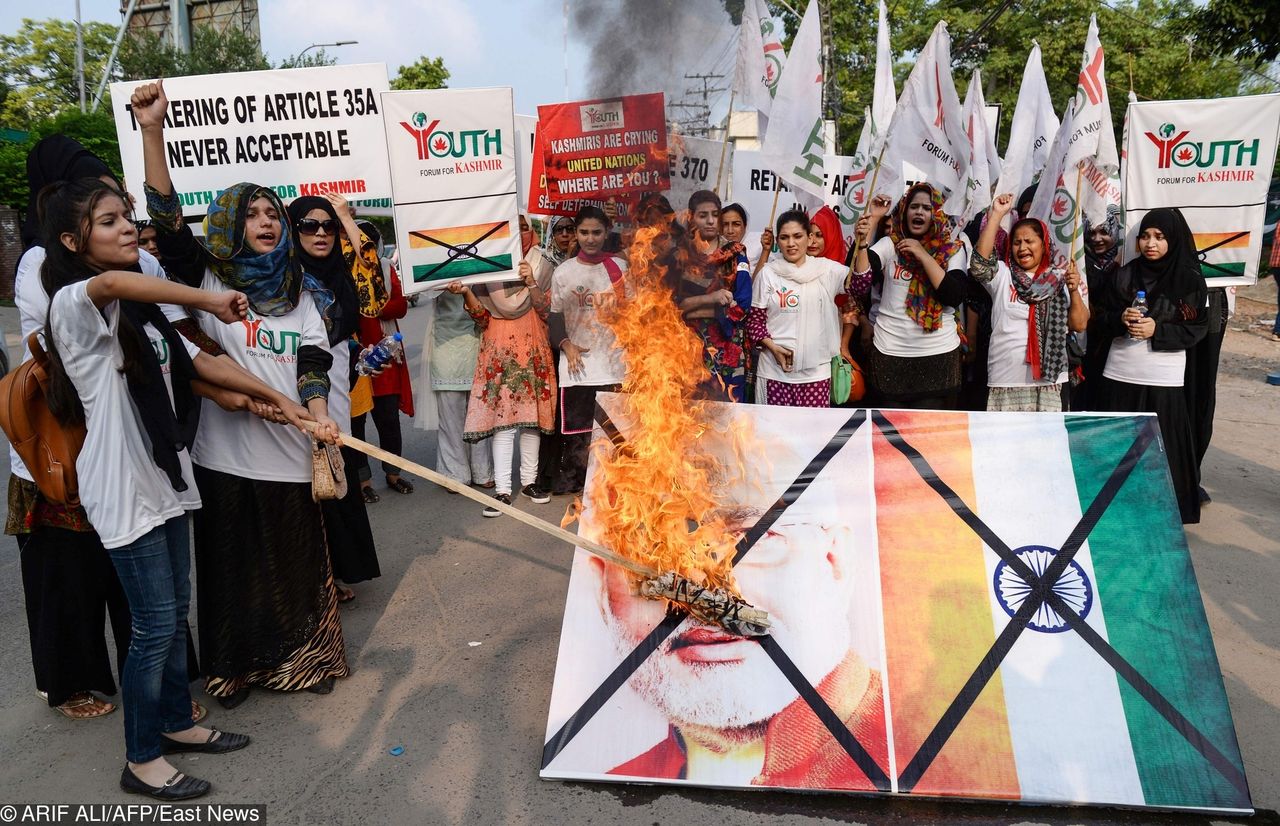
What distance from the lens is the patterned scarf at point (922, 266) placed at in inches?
205

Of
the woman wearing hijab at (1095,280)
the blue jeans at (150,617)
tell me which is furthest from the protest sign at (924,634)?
the woman wearing hijab at (1095,280)

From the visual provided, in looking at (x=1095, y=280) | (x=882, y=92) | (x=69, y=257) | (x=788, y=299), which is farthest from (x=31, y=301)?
(x=882, y=92)

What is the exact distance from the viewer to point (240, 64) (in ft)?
102

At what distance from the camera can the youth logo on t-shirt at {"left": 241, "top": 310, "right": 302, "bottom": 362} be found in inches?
141

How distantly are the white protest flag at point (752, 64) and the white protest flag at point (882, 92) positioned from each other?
60.8 inches

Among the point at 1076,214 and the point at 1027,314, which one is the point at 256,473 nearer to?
the point at 1027,314

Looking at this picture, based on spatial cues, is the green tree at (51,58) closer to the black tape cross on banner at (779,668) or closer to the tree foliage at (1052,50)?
the tree foliage at (1052,50)

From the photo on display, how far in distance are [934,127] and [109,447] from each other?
196 inches

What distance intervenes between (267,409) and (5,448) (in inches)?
246

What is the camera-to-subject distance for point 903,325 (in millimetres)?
5305

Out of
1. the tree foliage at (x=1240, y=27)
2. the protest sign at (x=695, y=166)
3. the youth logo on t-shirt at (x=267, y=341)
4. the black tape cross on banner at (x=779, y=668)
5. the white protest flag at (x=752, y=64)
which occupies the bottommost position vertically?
the black tape cross on banner at (x=779, y=668)

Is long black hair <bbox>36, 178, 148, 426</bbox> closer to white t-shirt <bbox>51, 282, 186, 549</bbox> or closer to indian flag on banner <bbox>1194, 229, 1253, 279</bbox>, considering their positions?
white t-shirt <bbox>51, 282, 186, 549</bbox>

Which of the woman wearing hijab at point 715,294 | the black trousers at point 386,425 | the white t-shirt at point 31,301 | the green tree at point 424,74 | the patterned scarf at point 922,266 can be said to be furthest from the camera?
A: the green tree at point 424,74

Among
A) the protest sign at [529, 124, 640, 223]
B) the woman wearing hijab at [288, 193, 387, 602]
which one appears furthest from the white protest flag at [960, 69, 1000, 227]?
the woman wearing hijab at [288, 193, 387, 602]
